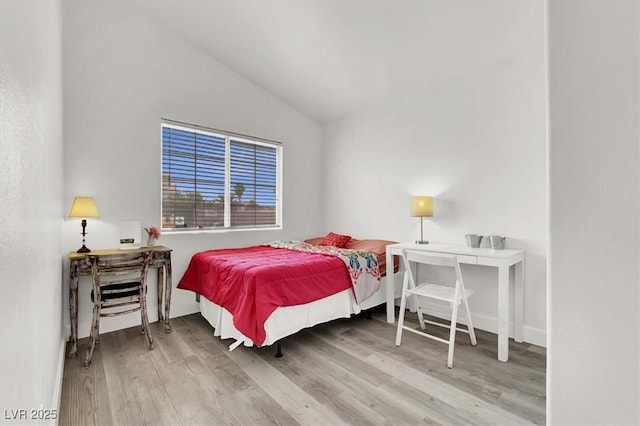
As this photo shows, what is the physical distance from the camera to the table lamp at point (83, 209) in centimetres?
264

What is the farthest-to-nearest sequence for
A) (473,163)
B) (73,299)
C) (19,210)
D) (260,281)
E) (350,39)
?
1. (473,163)
2. (350,39)
3. (73,299)
4. (260,281)
5. (19,210)

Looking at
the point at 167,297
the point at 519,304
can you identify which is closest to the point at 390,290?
the point at 519,304

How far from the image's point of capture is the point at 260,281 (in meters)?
2.30

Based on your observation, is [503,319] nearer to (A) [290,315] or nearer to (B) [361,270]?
(B) [361,270]

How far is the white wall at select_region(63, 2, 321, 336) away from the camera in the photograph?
2.84 meters

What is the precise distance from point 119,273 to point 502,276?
3168mm

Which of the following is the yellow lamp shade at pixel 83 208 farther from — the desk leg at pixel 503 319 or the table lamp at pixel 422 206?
the desk leg at pixel 503 319

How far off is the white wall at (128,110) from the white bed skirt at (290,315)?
0.95 m

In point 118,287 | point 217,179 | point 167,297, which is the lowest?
point 167,297

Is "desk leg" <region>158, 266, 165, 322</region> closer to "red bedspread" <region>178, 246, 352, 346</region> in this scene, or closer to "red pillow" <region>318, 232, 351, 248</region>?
"red bedspread" <region>178, 246, 352, 346</region>

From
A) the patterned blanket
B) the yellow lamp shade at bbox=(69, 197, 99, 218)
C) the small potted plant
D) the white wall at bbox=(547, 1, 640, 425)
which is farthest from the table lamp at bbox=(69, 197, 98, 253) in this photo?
the white wall at bbox=(547, 1, 640, 425)

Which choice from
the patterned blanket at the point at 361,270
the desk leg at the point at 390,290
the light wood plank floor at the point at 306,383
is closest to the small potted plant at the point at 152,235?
the light wood plank floor at the point at 306,383

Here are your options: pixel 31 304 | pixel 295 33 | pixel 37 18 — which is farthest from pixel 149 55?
pixel 31 304

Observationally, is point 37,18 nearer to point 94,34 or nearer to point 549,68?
point 549,68
